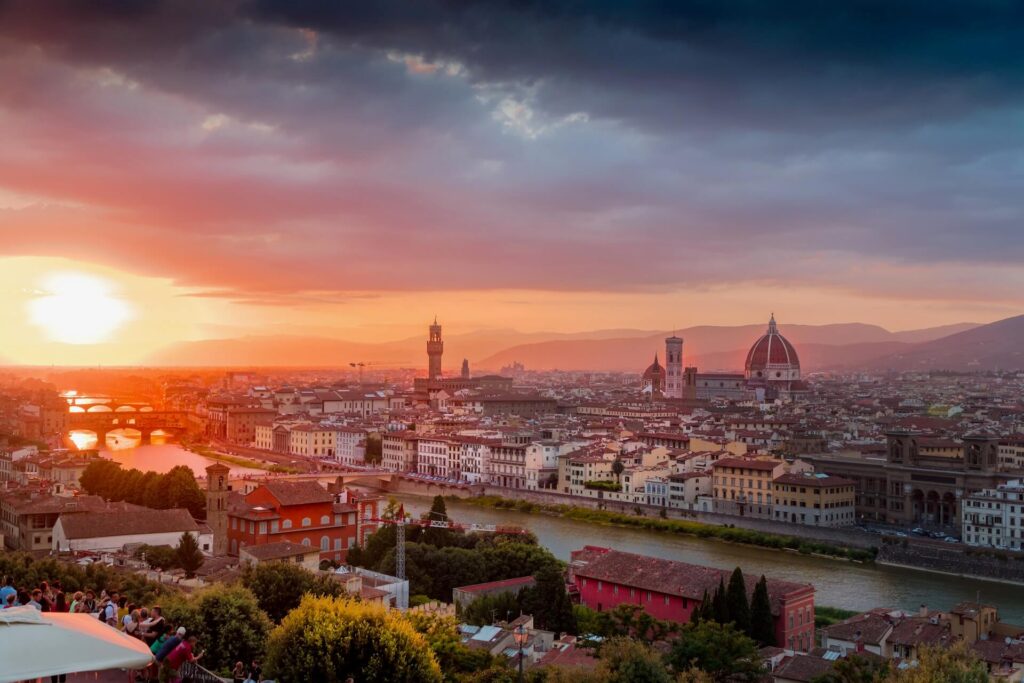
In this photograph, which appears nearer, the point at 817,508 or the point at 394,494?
the point at 817,508

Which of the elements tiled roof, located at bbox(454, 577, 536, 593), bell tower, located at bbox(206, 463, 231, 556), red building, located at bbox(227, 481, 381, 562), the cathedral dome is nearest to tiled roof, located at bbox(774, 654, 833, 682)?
tiled roof, located at bbox(454, 577, 536, 593)

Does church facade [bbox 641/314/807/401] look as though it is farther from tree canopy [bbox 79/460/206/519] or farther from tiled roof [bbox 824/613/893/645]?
tiled roof [bbox 824/613/893/645]

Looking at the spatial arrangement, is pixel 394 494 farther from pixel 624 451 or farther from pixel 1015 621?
pixel 1015 621

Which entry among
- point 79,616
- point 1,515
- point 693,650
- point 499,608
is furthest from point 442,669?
point 1,515

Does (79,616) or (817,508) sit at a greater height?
(79,616)

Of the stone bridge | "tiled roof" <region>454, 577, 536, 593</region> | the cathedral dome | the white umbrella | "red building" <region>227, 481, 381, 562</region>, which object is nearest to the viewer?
the white umbrella
